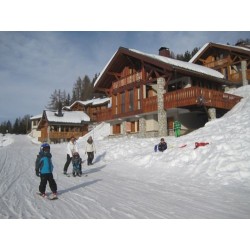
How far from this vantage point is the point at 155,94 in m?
23.8

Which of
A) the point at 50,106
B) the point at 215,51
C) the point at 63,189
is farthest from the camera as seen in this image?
the point at 50,106

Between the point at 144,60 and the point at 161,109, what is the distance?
4.43 m

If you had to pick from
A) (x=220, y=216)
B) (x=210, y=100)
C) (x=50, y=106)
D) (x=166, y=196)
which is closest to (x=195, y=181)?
(x=166, y=196)

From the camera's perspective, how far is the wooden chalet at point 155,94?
19.8 m

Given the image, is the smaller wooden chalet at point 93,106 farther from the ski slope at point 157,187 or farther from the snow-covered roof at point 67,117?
the ski slope at point 157,187

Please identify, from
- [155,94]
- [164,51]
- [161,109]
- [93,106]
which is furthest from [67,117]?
[161,109]

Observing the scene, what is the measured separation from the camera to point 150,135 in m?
23.0

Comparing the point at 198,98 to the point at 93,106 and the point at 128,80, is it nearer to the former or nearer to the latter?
the point at 128,80

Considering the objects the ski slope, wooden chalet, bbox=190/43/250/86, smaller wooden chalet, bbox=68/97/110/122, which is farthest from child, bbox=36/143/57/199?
smaller wooden chalet, bbox=68/97/110/122

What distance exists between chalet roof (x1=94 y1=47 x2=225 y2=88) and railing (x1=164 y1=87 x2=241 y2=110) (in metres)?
2.13

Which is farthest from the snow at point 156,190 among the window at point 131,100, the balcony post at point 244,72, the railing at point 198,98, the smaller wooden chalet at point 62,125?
the smaller wooden chalet at point 62,125

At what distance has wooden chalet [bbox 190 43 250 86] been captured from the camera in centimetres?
2970

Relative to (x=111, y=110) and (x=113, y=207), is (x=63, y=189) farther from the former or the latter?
(x=111, y=110)
